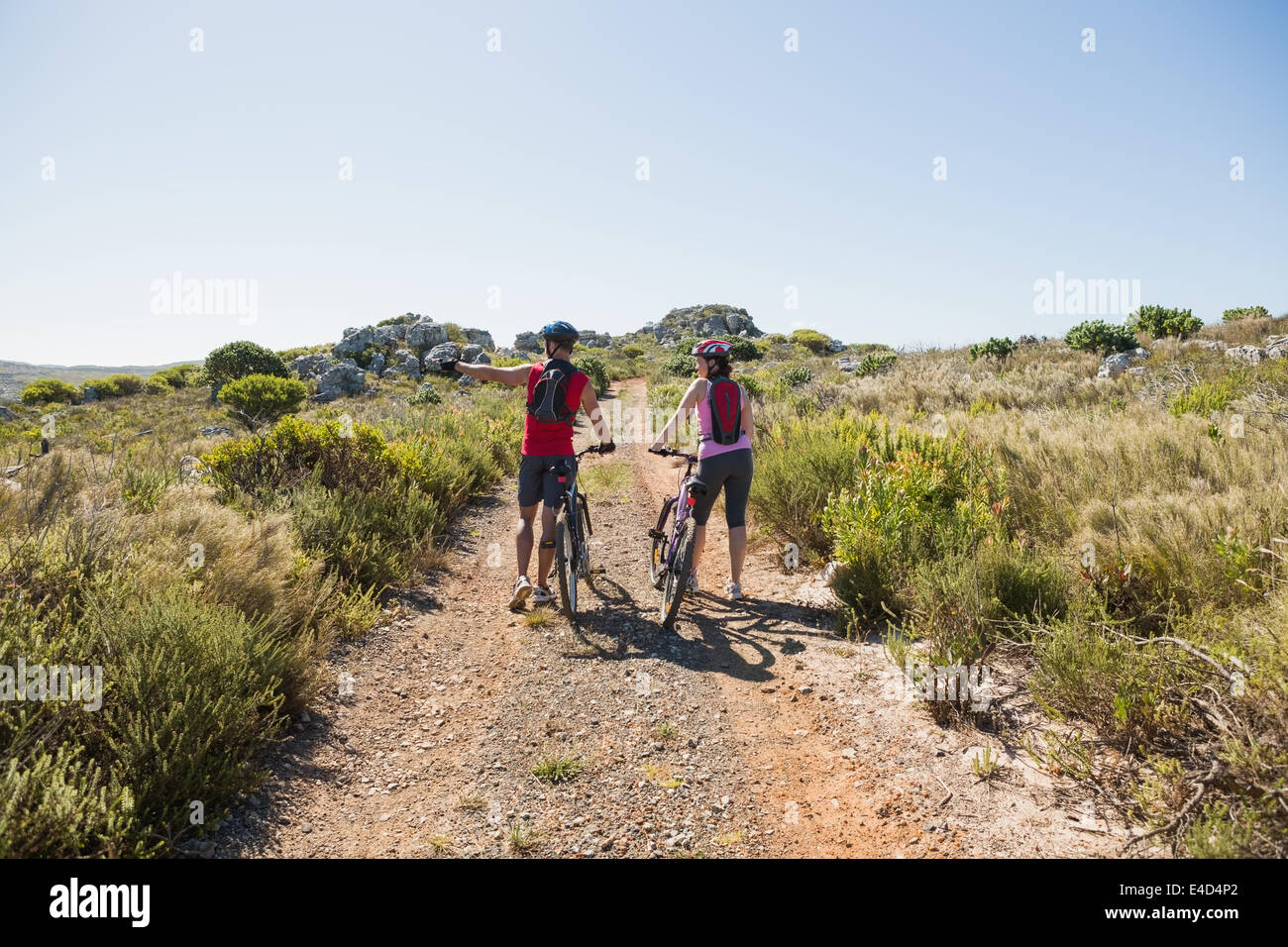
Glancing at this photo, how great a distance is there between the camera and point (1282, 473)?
176 inches

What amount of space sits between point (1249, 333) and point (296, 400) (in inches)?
1405

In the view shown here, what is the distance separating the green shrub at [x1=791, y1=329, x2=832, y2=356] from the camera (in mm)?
46625

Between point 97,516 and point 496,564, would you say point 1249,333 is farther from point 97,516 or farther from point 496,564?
point 97,516

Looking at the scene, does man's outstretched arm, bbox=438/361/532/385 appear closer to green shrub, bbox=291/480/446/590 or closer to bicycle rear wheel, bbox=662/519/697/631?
bicycle rear wheel, bbox=662/519/697/631

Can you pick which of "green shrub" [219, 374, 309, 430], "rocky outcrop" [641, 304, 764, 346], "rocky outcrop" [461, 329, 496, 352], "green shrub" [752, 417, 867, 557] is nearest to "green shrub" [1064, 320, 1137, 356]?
"green shrub" [752, 417, 867, 557]

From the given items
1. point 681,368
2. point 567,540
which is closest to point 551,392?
point 567,540

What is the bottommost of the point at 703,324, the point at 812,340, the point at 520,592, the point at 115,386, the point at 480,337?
the point at 520,592

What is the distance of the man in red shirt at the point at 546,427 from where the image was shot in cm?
529

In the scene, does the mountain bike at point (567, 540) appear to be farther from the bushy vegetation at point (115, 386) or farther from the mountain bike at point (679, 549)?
the bushy vegetation at point (115, 386)

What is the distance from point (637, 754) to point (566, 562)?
6.80ft

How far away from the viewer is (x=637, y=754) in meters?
3.73

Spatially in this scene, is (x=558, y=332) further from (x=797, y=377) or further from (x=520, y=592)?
(x=797, y=377)

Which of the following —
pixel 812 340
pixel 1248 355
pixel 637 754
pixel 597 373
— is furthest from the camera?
pixel 812 340
